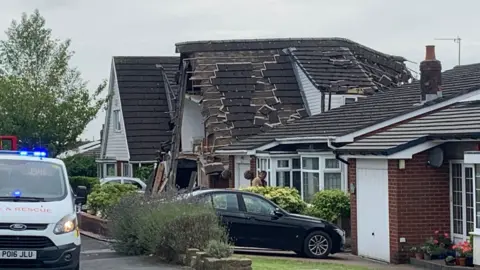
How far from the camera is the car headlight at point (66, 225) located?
14.1 m

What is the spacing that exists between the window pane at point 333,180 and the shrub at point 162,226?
784 cm

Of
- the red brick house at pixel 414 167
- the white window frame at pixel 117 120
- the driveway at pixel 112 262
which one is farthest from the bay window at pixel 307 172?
the white window frame at pixel 117 120

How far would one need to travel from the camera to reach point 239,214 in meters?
21.2

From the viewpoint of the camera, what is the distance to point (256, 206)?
846 inches

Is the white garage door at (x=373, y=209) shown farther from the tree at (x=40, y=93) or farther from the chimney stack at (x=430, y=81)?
the tree at (x=40, y=93)

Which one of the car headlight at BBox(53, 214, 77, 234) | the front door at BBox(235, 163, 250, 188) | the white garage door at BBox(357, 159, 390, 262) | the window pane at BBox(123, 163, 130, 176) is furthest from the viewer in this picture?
the window pane at BBox(123, 163, 130, 176)

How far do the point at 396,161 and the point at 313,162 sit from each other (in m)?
6.43

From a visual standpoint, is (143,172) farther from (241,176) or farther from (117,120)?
(241,176)

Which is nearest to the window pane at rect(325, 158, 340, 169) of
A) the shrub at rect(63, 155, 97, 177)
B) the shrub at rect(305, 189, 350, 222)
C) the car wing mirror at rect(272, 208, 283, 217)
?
the shrub at rect(305, 189, 350, 222)

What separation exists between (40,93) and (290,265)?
23.2 meters

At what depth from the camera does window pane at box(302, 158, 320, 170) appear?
26.5 meters

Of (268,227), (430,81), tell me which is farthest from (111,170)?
(268,227)

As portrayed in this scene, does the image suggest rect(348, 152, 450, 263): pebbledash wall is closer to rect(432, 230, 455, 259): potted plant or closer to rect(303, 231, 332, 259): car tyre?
rect(432, 230, 455, 259): potted plant

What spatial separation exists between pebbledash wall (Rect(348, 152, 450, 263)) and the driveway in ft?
18.6
